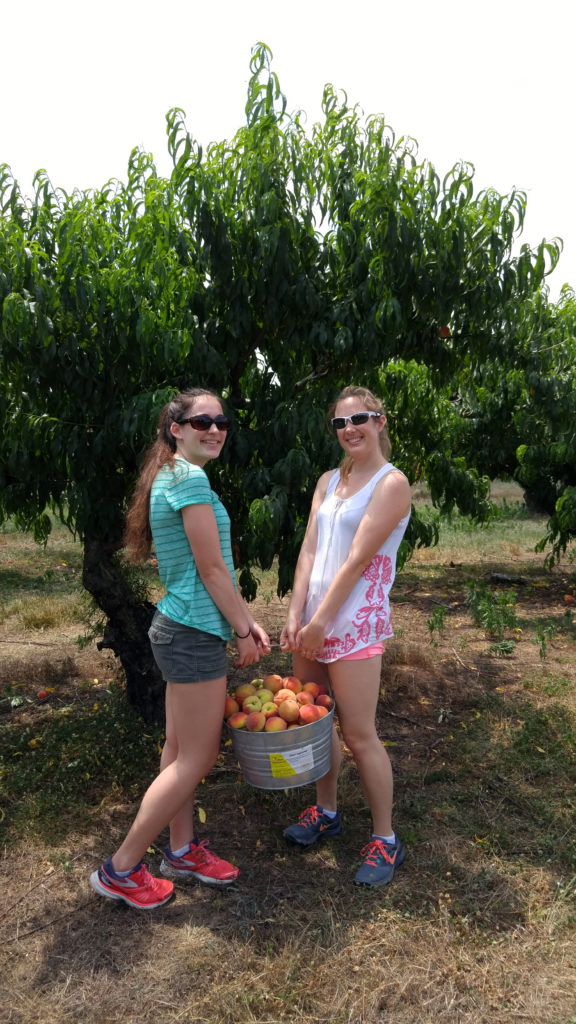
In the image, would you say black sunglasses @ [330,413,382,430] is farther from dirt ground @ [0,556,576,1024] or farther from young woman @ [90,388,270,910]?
dirt ground @ [0,556,576,1024]

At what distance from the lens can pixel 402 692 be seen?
5.52 metres

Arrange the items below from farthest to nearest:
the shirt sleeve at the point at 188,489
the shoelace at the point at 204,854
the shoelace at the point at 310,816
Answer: the shoelace at the point at 310,816 < the shoelace at the point at 204,854 < the shirt sleeve at the point at 188,489

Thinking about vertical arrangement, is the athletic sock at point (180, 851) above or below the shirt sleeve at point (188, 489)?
below

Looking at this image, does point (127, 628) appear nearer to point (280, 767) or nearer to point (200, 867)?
point (200, 867)

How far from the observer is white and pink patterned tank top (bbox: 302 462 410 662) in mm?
3051

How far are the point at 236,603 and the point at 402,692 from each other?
9.87 ft

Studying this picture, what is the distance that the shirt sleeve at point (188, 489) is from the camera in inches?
109

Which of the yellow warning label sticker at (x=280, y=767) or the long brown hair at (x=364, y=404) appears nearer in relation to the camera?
the yellow warning label sticker at (x=280, y=767)

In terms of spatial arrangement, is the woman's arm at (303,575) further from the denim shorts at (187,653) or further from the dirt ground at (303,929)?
the dirt ground at (303,929)

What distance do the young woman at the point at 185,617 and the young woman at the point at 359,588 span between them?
0.95ft

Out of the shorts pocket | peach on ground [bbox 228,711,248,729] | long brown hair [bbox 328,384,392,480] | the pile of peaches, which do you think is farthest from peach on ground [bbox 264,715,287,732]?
long brown hair [bbox 328,384,392,480]

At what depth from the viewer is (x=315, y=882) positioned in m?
3.19

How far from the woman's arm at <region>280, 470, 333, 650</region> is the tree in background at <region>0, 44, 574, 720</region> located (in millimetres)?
326

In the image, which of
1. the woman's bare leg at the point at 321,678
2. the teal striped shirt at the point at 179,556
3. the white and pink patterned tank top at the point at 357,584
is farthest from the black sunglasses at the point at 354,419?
the woman's bare leg at the point at 321,678
